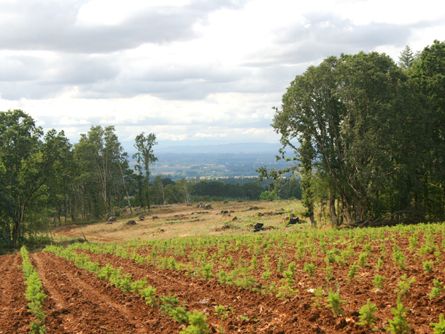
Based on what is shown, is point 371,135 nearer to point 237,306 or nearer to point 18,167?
point 237,306

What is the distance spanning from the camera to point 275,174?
46031 mm

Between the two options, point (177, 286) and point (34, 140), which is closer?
point (177, 286)

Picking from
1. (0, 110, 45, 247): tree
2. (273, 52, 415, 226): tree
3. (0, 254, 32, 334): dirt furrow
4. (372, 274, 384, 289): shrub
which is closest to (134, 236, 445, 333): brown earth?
(372, 274, 384, 289): shrub

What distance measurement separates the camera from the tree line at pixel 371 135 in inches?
1549

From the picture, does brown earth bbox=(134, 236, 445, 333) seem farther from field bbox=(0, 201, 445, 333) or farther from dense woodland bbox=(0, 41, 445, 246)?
dense woodland bbox=(0, 41, 445, 246)

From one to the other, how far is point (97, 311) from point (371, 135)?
96.3ft

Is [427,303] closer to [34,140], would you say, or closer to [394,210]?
[394,210]

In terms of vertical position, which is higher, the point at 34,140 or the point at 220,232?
the point at 34,140

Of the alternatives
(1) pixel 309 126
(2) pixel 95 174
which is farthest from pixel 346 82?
(2) pixel 95 174

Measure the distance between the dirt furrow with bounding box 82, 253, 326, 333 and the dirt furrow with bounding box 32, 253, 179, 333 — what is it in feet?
3.56

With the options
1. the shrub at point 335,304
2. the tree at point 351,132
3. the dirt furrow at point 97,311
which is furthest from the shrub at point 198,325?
the tree at point 351,132

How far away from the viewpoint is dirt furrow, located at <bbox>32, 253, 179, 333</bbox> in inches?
484

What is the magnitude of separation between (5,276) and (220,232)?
31.2m

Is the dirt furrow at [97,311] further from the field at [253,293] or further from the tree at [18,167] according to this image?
the tree at [18,167]
